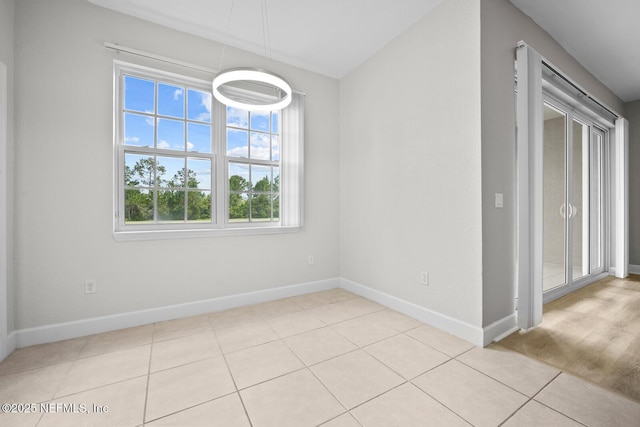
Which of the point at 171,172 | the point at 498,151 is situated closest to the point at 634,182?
the point at 498,151

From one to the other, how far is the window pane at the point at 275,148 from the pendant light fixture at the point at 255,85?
0.46 meters

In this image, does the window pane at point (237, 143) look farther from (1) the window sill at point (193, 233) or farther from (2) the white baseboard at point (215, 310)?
(2) the white baseboard at point (215, 310)

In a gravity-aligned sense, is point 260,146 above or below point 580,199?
above

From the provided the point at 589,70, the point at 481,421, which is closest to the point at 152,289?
the point at 481,421

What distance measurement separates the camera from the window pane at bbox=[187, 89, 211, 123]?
9.50 feet

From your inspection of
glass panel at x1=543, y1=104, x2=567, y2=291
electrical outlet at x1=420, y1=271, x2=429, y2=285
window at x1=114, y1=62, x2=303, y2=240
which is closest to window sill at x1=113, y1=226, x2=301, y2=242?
window at x1=114, y1=62, x2=303, y2=240

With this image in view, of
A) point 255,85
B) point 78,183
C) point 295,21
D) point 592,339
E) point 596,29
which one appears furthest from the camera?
point 255,85

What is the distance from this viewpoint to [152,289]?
2.61 m

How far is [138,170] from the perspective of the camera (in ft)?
8.64

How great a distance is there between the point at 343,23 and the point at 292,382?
3200 millimetres

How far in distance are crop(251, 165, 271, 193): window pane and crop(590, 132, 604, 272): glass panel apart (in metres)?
4.70

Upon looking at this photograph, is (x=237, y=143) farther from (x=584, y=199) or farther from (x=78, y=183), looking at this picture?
(x=584, y=199)

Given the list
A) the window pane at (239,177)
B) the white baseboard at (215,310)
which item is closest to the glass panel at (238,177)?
the window pane at (239,177)

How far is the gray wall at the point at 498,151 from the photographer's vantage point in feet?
7.06
